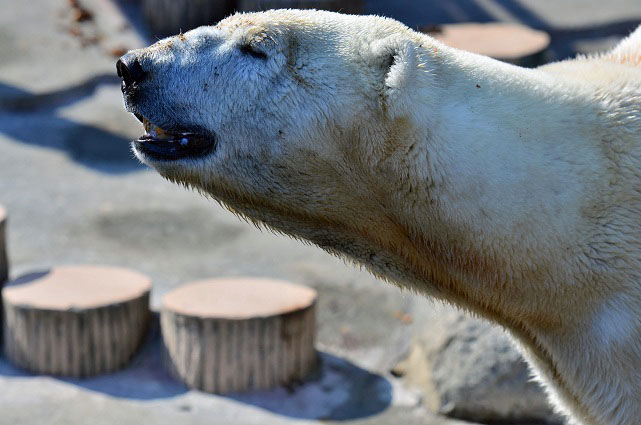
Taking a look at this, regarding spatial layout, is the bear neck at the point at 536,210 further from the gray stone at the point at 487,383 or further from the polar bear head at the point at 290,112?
the gray stone at the point at 487,383

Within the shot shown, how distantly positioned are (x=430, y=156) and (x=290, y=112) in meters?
0.34

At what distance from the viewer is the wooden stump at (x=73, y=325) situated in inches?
183

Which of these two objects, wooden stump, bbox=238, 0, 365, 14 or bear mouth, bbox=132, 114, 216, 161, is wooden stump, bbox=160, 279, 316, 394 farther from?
wooden stump, bbox=238, 0, 365, 14

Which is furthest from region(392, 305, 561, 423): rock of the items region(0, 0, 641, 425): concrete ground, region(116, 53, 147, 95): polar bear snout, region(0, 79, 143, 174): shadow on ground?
region(0, 79, 143, 174): shadow on ground

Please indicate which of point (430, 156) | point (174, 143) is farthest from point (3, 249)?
point (430, 156)

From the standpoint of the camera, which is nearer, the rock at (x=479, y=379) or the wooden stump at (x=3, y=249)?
the rock at (x=479, y=379)

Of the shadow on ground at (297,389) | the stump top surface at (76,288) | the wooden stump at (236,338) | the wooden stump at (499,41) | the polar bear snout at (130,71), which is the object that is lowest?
the shadow on ground at (297,389)

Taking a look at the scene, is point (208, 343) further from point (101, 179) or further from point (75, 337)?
point (101, 179)

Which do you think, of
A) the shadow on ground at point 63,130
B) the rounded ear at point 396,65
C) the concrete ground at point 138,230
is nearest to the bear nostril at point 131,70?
the rounded ear at point 396,65

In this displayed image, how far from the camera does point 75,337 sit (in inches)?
184

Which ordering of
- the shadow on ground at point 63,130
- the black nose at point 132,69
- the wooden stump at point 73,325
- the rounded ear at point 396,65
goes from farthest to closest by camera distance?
1. the shadow on ground at point 63,130
2. the wooden stump at point 73,325
3. the black nose at point 132,69
4. the rounded ear at point 396,65

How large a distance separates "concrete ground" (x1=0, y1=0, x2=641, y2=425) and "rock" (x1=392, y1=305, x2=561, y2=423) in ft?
0.42

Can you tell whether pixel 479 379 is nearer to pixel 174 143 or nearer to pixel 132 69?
pixel 174 143

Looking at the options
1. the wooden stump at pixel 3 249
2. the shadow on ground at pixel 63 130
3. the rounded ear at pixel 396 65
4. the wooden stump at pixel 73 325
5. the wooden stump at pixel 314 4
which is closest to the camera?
the rounded ear at pixel 396 65
